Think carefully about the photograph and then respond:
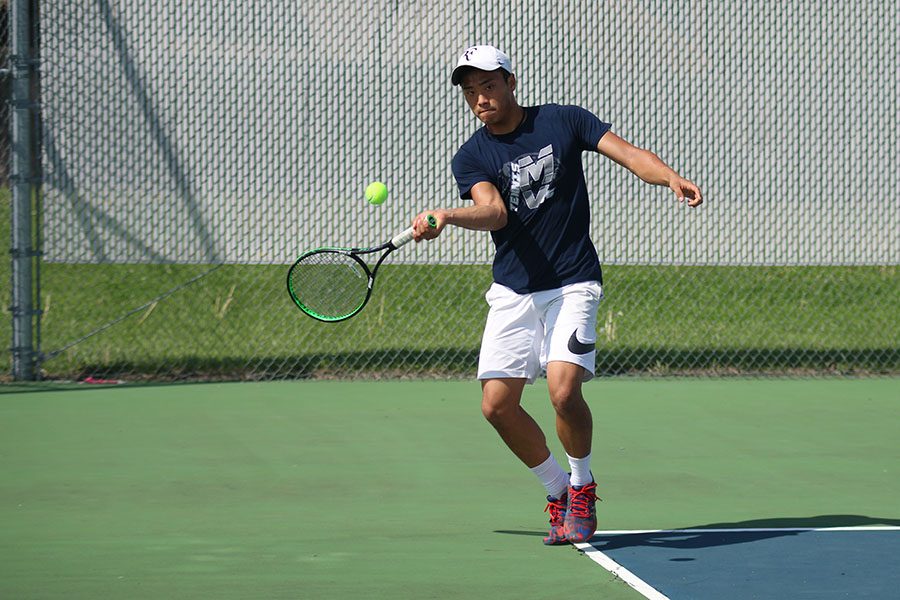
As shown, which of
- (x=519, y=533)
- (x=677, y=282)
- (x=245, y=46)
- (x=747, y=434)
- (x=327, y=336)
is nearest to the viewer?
(x=519, y=533)

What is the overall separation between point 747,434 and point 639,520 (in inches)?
90.8

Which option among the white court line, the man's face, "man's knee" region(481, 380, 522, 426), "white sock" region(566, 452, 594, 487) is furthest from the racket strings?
the white court line

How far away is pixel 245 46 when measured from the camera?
382 inches

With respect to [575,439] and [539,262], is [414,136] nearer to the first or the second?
[539,262]

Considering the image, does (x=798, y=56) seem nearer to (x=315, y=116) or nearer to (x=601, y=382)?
(x=601, y=382)

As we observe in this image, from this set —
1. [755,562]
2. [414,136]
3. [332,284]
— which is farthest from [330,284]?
[414,136]

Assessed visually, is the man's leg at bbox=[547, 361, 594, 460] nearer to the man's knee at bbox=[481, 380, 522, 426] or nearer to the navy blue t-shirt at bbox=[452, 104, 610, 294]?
the man's knee at bbox=[481, 380, 522, 426]

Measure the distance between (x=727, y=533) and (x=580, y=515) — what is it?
2.02 ft

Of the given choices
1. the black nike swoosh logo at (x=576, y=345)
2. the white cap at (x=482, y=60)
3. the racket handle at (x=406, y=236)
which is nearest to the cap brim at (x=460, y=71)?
the white cap at (x=482, y=60)

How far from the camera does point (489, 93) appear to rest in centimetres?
525

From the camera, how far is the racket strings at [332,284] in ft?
18.3

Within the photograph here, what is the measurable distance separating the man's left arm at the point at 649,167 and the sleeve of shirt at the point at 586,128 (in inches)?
1.0

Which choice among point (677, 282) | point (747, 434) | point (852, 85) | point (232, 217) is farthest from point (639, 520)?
point (677, 282)

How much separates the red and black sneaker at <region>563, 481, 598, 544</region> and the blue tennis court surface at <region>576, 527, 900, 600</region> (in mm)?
45
